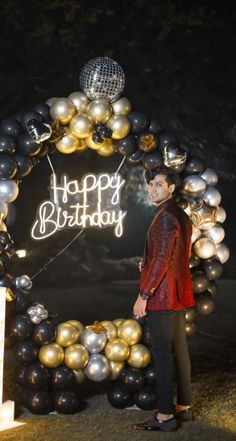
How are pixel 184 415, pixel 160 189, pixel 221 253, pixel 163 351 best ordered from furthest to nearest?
pixel 221 253
pixel 184 415
pixel 160 189
pixel 163 351

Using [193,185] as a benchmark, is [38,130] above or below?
above

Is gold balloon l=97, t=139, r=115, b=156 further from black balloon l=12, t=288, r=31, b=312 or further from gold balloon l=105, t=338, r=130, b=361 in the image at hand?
gold balloon l=105, t=338, r=130, b=361

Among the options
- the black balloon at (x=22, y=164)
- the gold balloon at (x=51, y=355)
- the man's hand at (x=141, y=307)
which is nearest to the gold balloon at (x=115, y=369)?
the gold balloon at (x=51, y=355)

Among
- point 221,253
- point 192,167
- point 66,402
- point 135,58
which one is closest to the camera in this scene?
point 66,402

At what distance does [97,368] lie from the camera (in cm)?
554

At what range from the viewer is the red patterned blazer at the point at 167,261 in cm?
486

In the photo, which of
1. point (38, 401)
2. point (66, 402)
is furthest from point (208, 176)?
point (38, 401)

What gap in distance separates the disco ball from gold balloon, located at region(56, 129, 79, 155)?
1.47 ft

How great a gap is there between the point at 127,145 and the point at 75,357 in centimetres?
199

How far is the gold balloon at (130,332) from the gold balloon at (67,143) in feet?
5.48

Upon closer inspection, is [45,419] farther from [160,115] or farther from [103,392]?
[160,115]

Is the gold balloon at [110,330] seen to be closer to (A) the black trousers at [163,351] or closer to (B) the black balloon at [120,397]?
(B) the black balloon at [120,397]

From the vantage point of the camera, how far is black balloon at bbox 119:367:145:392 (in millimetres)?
5598

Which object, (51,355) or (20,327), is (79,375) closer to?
(51,355)
